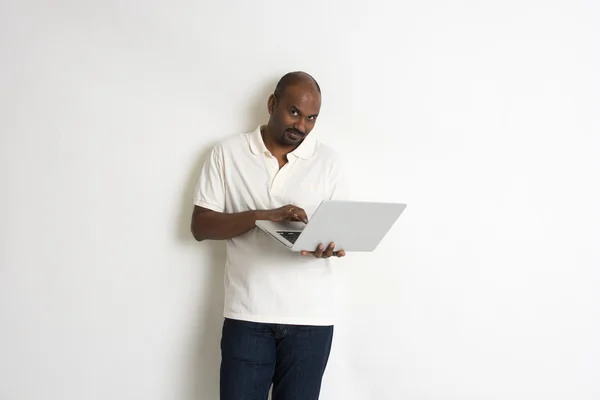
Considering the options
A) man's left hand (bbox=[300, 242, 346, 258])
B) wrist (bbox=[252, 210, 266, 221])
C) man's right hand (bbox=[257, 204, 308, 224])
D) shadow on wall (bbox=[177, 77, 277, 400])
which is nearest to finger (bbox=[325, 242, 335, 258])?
man's left hand (bbox=[300, 242, 346, 258])

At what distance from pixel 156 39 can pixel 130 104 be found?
0.24m

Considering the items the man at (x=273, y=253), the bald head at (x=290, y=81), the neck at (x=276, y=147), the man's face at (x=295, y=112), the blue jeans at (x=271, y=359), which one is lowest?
the blue jeans at (x=271, y=359)

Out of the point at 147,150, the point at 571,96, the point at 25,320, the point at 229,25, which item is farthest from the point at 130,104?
the point at 571,96

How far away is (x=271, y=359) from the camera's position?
1.87 m

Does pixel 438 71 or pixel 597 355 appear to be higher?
pixel 438 71

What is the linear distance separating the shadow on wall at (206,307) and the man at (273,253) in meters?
0.16

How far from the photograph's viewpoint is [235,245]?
76.9 inches

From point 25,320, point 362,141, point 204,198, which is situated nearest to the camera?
point 204,198

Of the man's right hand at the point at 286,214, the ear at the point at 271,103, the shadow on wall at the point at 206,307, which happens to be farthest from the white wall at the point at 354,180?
the man's right hand at the point at 286,214

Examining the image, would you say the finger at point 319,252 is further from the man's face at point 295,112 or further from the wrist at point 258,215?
the man's face at point 295,112

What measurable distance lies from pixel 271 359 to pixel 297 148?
0.67 m

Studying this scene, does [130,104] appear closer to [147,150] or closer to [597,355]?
[147,150]

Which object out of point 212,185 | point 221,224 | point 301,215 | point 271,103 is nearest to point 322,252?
point 301,215

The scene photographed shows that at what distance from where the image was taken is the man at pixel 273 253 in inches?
72.5
